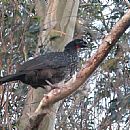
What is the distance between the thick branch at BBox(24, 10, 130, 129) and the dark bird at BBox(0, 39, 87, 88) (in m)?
0.66

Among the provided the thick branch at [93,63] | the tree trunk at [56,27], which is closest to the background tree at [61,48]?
the tree trunk at [56,27]

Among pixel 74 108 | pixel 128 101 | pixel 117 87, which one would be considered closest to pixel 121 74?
pixel 117 87

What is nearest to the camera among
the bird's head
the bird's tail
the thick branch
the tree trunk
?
the thick branch

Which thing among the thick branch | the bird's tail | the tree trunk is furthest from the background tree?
the thick branch

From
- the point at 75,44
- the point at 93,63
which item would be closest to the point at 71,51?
the point at 75,44

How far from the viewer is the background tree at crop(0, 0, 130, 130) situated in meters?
3.59

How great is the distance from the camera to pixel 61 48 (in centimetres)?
359

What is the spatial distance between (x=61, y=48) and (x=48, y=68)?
0.25 m

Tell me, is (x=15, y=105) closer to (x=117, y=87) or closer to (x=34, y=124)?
(x=117, y=87)

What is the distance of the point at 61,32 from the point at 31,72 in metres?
0.37

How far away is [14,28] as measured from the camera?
406 cm

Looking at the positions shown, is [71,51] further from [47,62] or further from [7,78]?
[7,78]

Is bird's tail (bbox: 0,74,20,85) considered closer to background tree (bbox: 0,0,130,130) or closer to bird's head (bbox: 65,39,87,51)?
background tree (bbox: 0,0,130,130)

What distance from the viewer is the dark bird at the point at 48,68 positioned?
3315mm
